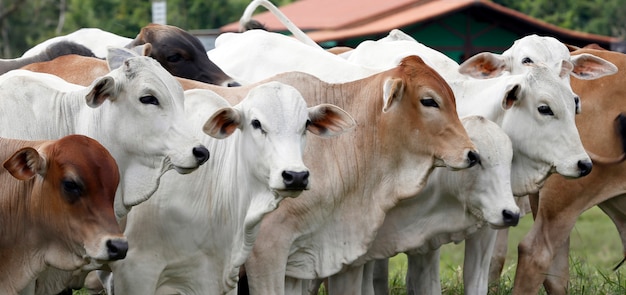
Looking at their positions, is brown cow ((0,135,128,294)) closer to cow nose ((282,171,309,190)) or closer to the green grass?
cow nose ((282,171,309,190))

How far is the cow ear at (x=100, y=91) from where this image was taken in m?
6.41

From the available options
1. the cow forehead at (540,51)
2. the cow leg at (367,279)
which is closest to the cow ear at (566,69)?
the cow forehead at (540,51)

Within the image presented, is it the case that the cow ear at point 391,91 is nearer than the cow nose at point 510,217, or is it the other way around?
the cow ear at point 391,91

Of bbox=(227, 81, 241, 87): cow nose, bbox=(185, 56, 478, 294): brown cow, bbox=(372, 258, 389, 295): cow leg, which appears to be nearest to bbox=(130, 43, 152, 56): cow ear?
bbox=(227, 81, 241, 87): cow nose

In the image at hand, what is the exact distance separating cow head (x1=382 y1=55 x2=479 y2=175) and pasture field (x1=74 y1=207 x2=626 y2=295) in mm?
2398

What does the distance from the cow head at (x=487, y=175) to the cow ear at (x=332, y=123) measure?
41.0 inches

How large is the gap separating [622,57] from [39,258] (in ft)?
14.3

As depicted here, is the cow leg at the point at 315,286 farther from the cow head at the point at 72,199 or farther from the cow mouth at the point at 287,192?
the cow head at the point at 72,199

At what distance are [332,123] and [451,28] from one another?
19203 mm

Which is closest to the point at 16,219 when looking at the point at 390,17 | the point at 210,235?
the point at 210,235

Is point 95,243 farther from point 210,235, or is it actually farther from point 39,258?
point 210,235

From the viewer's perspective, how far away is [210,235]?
6879mm

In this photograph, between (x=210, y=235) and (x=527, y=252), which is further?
(x=527, y=252)

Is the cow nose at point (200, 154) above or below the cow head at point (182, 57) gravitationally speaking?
above
